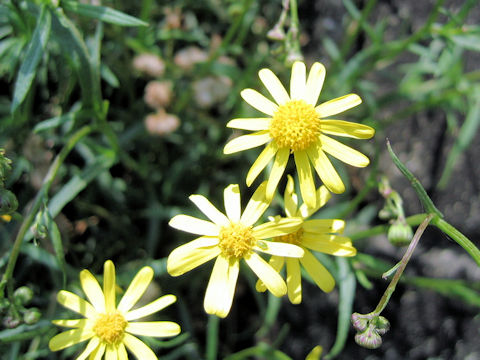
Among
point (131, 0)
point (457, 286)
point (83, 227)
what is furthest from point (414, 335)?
point (131, 0)

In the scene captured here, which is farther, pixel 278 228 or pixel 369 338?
pixel 278 228

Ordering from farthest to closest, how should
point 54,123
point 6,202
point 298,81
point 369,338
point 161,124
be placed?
point 161,124 < point 54,123 < point 298,81 < point 6,202 < point 369,338

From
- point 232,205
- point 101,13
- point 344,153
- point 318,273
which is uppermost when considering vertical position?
point 101,13

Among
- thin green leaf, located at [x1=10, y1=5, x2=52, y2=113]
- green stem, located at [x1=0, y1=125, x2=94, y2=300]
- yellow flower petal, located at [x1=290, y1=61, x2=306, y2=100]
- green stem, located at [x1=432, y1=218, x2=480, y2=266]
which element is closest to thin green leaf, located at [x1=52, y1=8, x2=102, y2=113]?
thin green leaf, located at [x1=10, y1=5, x2=52, y2=113]

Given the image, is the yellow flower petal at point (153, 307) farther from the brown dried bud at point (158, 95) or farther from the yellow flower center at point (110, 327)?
the brown dried bud at point (158, 95)

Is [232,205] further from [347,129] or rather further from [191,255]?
[347,129]

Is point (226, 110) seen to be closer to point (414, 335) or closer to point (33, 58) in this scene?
point (33, 58)

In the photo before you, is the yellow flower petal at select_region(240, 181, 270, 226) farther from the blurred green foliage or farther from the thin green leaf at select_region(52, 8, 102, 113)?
the thin green leaf at select_region(52, 8, 102, 113)

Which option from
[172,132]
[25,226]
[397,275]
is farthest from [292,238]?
[172,132]
